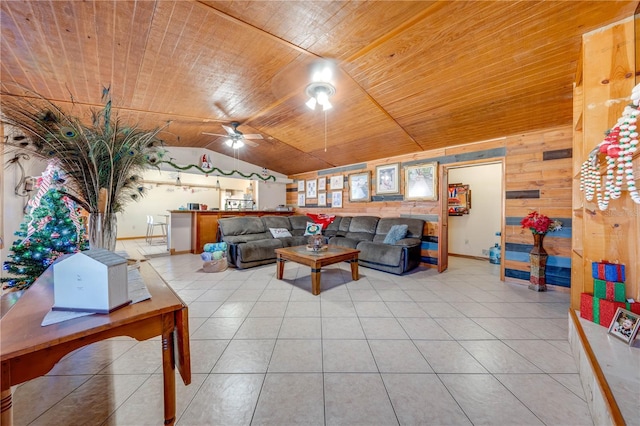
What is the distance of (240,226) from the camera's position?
485cm

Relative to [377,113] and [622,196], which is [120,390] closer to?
A: [622,196]

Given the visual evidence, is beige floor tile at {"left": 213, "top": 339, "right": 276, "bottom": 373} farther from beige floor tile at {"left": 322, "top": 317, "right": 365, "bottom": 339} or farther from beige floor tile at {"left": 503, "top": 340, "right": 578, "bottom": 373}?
beige floor tile at {"left": 503, "top": 340, "right": 578, "bottom": 373}

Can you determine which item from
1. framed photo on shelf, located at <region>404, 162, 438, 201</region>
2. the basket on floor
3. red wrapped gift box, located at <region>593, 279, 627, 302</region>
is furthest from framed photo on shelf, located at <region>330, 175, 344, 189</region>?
red wrapped gift box, located at <region>593, 279, 627, 302</region>

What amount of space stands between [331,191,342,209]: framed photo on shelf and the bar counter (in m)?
2.89

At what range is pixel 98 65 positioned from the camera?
2.34 metres

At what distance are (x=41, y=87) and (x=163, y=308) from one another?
342 centimetres

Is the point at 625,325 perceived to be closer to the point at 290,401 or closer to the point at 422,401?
the point at 422,401

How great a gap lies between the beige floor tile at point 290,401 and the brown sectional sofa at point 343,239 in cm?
267

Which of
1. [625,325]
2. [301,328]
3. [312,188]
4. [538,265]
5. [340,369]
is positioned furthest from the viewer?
[312,188]

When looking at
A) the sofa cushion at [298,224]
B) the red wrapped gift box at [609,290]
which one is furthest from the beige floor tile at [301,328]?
the sofa cushion at [298,224]

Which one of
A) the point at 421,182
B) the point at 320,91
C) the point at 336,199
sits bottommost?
the point at 336,199

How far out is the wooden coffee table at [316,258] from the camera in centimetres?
293

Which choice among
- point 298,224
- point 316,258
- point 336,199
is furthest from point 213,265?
point 336,199

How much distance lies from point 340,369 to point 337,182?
4.79 metres
